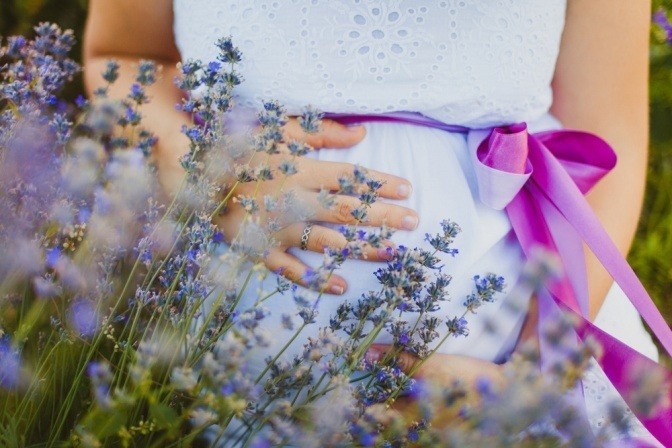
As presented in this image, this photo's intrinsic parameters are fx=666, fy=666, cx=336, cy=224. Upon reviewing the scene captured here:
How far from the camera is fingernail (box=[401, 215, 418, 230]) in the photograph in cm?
108

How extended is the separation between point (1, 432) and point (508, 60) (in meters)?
0.95

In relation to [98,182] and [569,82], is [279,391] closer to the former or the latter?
[98,182]

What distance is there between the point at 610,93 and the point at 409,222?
63 centimetres

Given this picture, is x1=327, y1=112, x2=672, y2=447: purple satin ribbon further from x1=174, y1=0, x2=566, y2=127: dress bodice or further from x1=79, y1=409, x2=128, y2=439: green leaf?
x1=79, y1=409, x2=128, y2=439: green leaf

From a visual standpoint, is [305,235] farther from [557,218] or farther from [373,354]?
[557,218]

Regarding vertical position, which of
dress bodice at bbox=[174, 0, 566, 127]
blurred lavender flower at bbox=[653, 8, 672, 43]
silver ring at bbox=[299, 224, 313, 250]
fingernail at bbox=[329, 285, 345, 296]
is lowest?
fingernail at bbox=[329, 285, 345, 296]

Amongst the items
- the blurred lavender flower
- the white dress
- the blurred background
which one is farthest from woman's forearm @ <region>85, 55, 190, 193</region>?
the blurred lavender flower

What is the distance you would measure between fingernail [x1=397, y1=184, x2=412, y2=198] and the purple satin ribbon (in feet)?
0.41

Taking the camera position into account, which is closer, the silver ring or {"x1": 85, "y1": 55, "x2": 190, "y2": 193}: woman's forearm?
the silver ring

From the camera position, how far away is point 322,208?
41.8 inches

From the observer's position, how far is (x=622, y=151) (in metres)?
1.43

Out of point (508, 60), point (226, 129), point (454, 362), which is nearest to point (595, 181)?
point (508, 60)

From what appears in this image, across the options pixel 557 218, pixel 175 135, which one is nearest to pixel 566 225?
pixel 557 218

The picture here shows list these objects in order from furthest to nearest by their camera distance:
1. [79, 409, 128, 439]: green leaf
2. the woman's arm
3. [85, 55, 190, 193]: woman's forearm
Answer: the woman's arm < [85, 55, 190, 193]: woman's forearm < [79, 409, 128, 439]: green leaf
